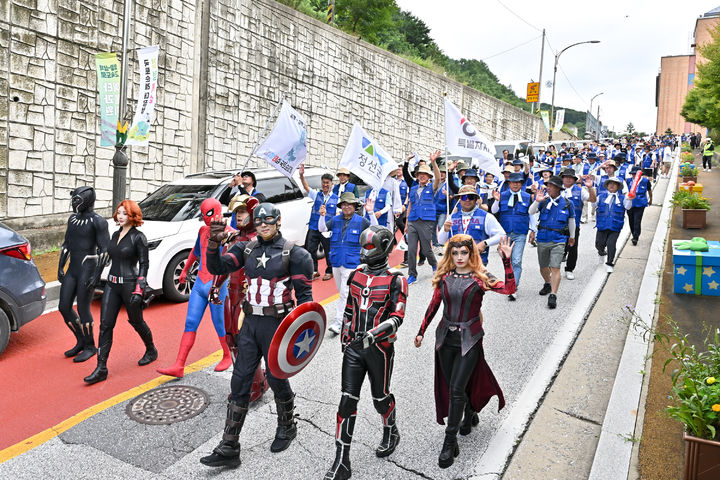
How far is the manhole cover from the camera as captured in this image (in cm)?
485

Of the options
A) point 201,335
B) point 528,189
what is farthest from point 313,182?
point 201,335

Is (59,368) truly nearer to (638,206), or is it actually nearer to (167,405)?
(167,405)

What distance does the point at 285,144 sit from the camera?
8.72 m

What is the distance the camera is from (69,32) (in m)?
11.5

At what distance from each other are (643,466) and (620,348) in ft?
8.99

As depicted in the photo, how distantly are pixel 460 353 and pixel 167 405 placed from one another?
8.85ft

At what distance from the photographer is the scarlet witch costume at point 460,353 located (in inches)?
170

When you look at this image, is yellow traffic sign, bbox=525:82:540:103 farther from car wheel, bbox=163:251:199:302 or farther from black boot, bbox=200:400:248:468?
black boot, bbox=200:400:248:468

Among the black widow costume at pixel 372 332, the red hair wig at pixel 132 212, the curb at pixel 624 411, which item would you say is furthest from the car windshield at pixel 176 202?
the curb at pixel 624 411

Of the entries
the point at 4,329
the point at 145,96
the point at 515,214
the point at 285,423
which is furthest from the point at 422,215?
the point at 4,329

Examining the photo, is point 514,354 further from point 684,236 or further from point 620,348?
point 684,236

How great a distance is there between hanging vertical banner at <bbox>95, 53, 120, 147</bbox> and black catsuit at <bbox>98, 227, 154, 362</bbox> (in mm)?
4644

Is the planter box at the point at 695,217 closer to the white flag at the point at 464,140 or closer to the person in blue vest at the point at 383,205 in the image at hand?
the white flag at the point at 464,140

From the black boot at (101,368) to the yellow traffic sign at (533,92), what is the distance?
34830mm
